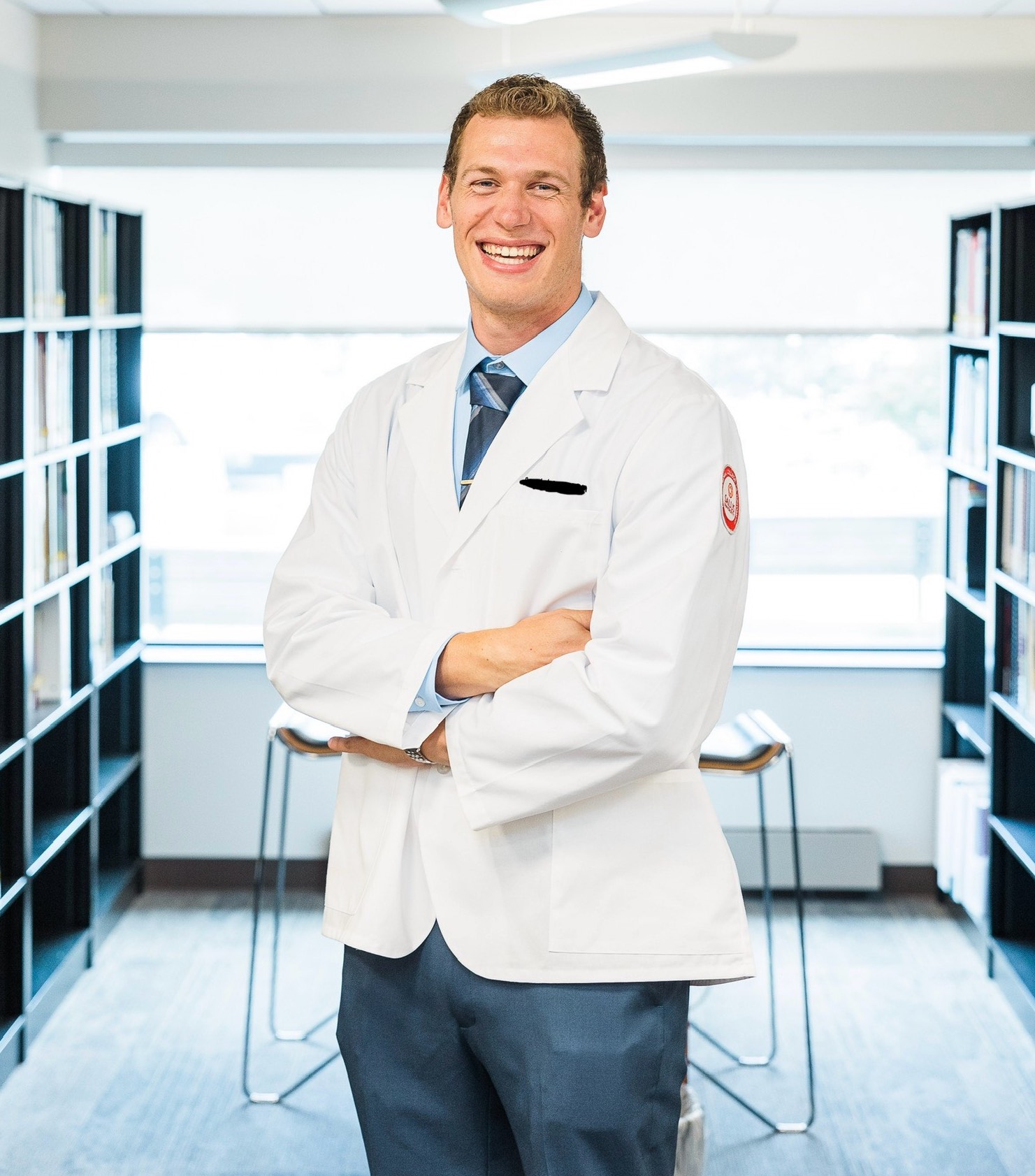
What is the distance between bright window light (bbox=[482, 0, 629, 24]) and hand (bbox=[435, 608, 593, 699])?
1826 mm

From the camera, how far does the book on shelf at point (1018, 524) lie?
3.42 meters

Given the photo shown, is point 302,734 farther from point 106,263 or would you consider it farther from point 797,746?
point 797,746

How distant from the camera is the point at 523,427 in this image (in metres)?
1.64

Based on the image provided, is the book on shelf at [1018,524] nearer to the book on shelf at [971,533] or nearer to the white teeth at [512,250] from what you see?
the book on shelf at [971,533]

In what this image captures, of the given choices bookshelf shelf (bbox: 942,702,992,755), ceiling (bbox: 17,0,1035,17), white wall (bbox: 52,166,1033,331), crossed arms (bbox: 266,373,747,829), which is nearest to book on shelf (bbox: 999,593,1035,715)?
bookshelf shelf (bbox: 942,702,992,755)

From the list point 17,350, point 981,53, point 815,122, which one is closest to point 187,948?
point 17,350

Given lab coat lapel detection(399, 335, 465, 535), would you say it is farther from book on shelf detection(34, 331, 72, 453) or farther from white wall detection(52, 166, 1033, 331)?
white wall detection(52, 166, 1033, 331)

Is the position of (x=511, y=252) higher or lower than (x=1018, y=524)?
higher

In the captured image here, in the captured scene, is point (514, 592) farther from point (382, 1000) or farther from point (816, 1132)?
point (816, 1132)

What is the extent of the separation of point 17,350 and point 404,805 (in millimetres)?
1994

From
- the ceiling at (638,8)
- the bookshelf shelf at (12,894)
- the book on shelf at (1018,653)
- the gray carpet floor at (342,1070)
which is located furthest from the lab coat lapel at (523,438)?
the ceiling at (638,8)

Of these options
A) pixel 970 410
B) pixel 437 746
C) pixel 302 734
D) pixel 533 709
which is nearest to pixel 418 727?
pixel 437 746

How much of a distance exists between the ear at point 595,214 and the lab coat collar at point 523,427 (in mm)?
83

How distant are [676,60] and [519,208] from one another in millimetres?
2043
